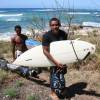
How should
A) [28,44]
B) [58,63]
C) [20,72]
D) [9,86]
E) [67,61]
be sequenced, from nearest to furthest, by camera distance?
[58,63], [67,61], [9,86], [20,72], [28,44]

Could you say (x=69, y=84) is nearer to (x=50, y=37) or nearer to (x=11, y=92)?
(x=11, y=92)

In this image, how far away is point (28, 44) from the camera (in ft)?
28.7

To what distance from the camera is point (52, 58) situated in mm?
6086

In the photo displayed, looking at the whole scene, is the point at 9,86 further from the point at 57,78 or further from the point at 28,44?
the point at 28,44

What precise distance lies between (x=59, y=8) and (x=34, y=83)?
250 centimetres

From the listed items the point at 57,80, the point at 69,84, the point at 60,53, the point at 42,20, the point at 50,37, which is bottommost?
the point at 69,84

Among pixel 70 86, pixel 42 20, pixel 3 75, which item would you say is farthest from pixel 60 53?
pixel 42 20

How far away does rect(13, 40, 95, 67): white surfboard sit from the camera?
6.46 metres

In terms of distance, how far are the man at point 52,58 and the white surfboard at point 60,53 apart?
15 cm

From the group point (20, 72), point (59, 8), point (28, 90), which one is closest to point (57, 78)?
point (28, 90)

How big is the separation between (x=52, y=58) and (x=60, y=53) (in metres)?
0.49

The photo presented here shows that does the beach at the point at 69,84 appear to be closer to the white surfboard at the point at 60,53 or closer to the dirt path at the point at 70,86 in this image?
the dirt path at the point at 70,86

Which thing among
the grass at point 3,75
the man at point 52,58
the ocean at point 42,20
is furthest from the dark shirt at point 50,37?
the ocean at point 42,20

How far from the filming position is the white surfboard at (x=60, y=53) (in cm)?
646
